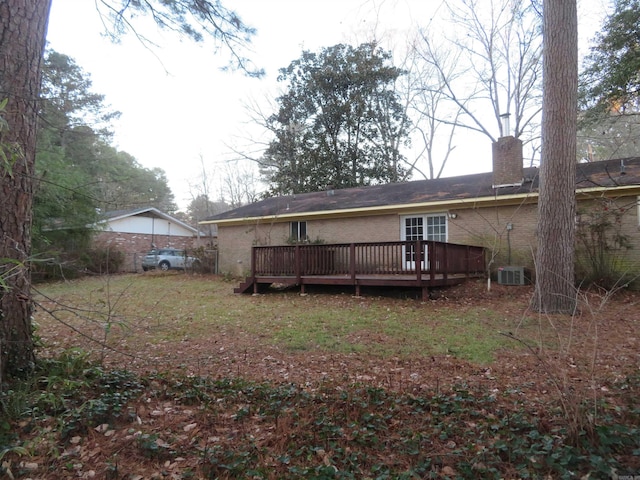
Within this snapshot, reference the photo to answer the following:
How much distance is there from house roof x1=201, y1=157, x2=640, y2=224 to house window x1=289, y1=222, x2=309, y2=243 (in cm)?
51

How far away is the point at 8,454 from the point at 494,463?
129 inches

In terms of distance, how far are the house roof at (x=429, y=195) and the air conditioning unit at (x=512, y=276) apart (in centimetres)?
208

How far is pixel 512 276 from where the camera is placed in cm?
1075

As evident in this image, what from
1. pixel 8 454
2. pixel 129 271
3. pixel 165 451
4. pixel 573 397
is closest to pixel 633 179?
pixel 573 397

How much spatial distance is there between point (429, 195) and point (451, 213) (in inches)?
47.5

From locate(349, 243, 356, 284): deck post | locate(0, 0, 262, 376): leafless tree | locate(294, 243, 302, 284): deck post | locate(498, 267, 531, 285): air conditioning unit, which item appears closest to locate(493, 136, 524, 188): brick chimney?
locate(498, 267, 531, 285): air conditioning unit

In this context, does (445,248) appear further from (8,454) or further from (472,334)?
(8,454)

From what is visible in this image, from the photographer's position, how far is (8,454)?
8.98 feet

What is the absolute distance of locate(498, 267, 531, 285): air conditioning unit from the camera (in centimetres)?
1069

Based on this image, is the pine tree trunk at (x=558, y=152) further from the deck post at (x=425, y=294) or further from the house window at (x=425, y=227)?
the house window at (x=425, y=227)

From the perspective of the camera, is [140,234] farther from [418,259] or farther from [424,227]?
[418,259]

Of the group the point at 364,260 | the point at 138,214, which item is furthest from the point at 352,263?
the point at 138,214

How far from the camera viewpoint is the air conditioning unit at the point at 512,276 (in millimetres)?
10688

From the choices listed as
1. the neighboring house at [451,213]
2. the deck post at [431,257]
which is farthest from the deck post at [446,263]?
the neighboring house at [451,213]
